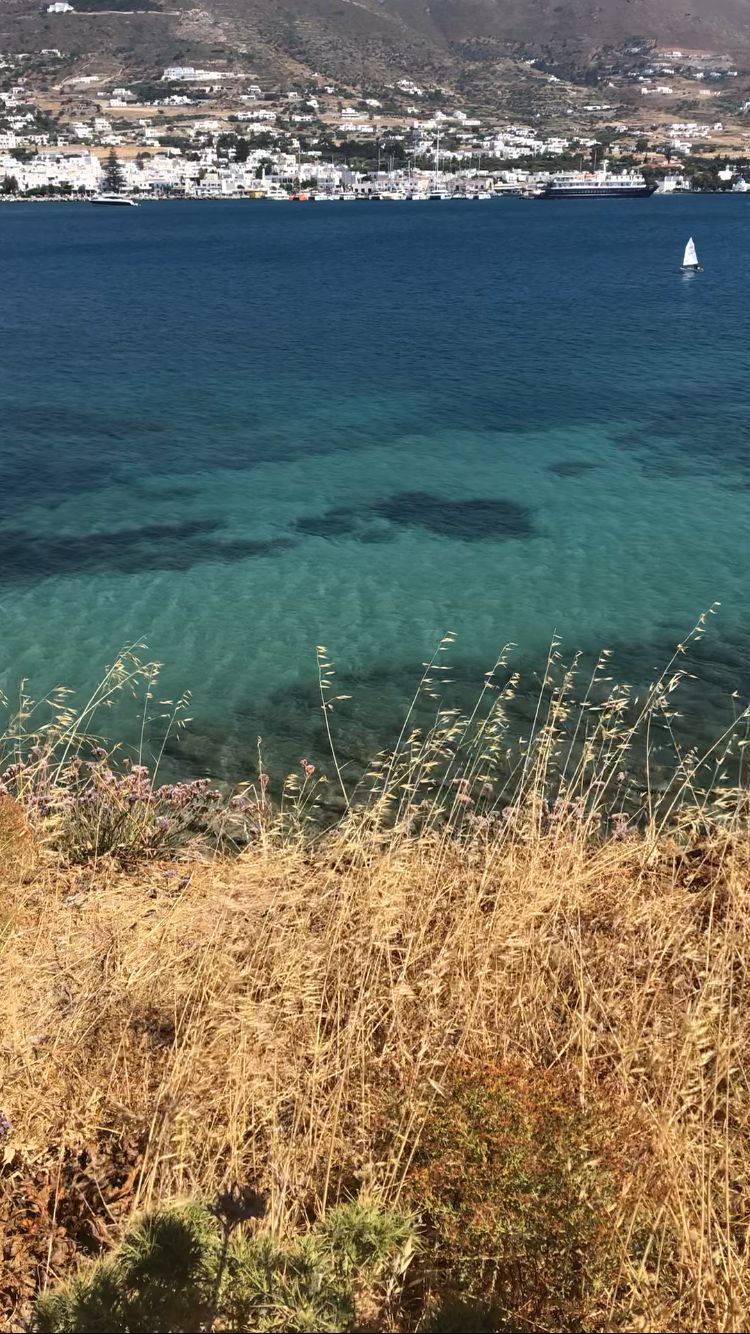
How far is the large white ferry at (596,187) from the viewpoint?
14862cm

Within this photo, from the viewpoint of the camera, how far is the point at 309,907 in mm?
5039

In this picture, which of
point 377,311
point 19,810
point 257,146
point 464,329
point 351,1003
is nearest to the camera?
point 351,1003

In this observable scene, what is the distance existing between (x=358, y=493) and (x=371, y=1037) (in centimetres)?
1674

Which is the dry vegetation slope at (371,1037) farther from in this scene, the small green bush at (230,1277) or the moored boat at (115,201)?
the moored boat at (115,201)

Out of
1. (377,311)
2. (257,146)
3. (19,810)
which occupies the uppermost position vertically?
(257,146)

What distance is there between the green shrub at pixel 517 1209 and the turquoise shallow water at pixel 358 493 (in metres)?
7.56

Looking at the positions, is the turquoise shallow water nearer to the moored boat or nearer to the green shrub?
the green shrub

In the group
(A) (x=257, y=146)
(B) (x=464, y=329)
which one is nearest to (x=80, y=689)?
(B) (x=464, y=329)

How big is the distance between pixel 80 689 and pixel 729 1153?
10.3 metres

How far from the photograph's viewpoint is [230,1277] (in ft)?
10.0

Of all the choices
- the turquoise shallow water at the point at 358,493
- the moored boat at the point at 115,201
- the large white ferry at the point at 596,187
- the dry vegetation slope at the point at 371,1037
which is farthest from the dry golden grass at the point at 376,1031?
the large white ferry at the point at 596,187

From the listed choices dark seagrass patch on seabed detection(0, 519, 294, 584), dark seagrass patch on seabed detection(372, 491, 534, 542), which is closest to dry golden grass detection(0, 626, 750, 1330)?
dark seagrass patch on seabed detection(0, 519, 294, 584)

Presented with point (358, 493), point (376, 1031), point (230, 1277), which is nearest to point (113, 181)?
point (358, 493)

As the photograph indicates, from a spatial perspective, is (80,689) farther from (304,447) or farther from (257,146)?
(257,146)
